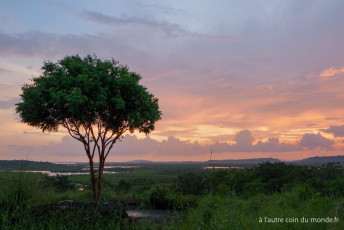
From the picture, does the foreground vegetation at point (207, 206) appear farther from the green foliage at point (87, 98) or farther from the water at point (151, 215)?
the green foliage at point (87, 98)

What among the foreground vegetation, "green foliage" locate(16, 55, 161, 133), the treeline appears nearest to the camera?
the foreground vegetation

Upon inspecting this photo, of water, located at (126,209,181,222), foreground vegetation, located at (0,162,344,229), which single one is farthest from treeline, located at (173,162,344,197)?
water, located at (126,209,181,222)

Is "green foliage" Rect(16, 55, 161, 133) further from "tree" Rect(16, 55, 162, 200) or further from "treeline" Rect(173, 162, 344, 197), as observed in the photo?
"treeline" Rect(173, 162, 344, 197)

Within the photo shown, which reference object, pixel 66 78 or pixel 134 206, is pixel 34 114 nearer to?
pixel 66 78

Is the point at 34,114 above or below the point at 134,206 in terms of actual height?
above

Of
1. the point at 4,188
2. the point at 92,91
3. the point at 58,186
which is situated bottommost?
the point at 58,186

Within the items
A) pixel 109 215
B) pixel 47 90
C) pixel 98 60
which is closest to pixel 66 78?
pixel 47 90

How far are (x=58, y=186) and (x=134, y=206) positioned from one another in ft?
48.9

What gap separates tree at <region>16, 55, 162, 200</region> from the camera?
17453 mm

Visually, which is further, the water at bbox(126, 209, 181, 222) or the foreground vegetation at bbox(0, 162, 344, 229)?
the water at bbox(126, 209, 181, 222)

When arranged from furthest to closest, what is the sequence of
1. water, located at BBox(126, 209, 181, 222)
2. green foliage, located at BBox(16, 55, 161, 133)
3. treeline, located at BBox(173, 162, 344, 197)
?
treeline, located at BBox(173, 162, 344, 197)
green foliage, located at BBox(16, 55, 161, 133)
water, located at BBox(126, 209, 181, 222)

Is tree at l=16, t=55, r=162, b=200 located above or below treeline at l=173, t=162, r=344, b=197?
above

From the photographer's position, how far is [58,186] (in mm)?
29172

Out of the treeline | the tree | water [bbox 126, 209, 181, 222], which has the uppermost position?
the tree
